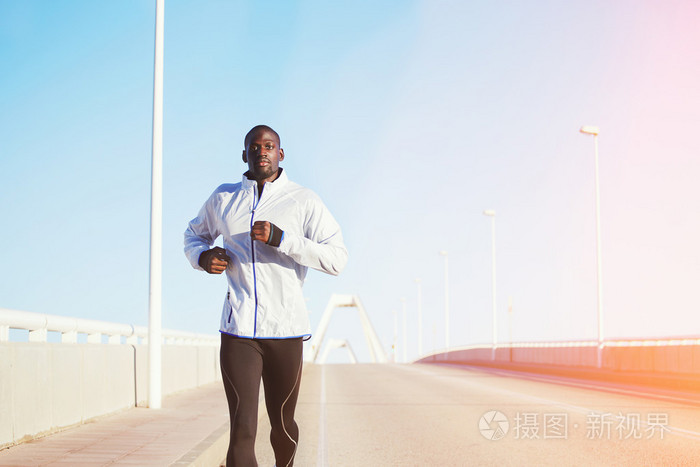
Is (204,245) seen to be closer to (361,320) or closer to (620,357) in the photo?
(620,357)

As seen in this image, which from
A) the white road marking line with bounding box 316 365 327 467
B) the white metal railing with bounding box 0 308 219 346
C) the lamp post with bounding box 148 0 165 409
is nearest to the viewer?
the white metal railing with bounding box 0 308 219 346

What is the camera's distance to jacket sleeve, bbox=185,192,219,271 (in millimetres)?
4906

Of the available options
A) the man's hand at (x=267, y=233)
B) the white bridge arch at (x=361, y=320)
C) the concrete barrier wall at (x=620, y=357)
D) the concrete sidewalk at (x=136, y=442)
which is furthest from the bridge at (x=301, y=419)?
the white bridge arch at (x=361, y=320)

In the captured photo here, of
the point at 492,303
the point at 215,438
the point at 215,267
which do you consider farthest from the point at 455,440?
the point at 492,303

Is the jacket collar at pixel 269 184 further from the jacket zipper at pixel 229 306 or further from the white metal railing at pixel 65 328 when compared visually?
the white metal railing at pixel 65 328

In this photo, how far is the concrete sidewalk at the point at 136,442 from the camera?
23.5 ft

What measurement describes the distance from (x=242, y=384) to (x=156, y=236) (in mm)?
8655

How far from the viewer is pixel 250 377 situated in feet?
15.2

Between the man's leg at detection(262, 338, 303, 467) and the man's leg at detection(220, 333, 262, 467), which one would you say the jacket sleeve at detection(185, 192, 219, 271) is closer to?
the man's leg at detection(220, 333, 262, 467)

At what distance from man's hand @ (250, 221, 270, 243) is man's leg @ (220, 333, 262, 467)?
57 cm

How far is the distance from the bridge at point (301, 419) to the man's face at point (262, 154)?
10.4 ft

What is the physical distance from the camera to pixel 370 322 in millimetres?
101125

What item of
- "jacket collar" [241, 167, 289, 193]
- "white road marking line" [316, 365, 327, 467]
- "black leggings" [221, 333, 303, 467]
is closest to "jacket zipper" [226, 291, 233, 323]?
"black leggings" [221, 333, 303, 467]

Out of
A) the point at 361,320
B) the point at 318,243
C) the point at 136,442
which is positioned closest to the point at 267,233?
the point at 318,243
